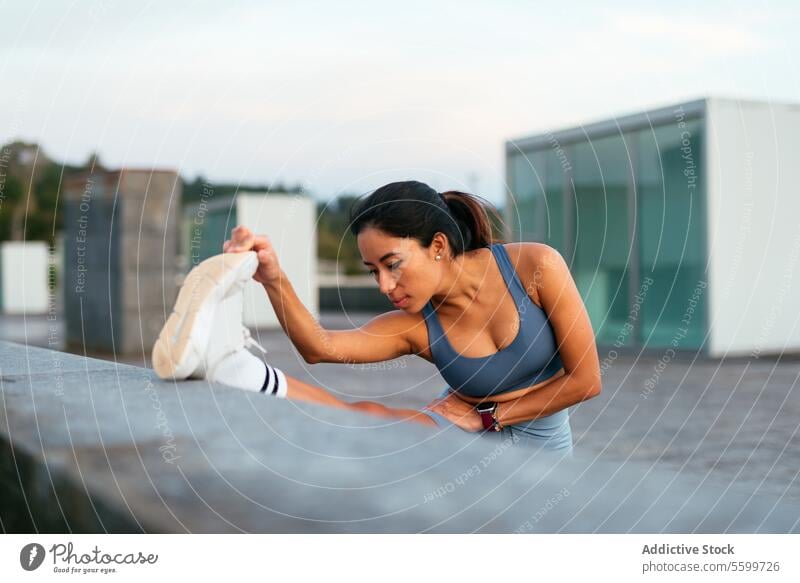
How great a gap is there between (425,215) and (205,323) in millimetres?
604

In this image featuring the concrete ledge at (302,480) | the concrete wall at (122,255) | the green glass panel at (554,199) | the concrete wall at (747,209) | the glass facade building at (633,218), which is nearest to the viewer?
the concrete ledge at (302,480)

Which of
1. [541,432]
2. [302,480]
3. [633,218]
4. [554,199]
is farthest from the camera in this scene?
[554,199]

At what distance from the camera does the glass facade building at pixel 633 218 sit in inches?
317

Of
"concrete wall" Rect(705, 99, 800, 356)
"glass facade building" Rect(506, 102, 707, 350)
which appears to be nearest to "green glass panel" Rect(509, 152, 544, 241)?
"glass facade building" Rect(506, 102, 707, 350)

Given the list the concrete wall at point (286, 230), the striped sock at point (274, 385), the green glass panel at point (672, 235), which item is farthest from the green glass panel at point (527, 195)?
the striped sock at point (274, 385)

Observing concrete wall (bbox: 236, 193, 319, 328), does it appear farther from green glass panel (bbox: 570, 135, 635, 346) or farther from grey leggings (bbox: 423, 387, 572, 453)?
grey leggings (bbox: 423, 387, 572, 453)

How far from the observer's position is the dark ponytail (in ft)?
7.09

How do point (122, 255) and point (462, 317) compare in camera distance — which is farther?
point (122, 255)

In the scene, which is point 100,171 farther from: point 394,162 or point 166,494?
point 166,494

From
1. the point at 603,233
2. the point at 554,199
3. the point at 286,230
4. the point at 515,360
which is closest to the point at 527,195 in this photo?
the point at 554,199

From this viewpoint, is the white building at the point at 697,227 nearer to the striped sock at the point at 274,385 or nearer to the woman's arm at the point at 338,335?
the woman's arm at the point at 338,335

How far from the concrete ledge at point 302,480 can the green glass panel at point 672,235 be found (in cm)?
660

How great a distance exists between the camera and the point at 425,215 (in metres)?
2.21

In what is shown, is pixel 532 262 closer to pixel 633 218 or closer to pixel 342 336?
pixel 342 336
